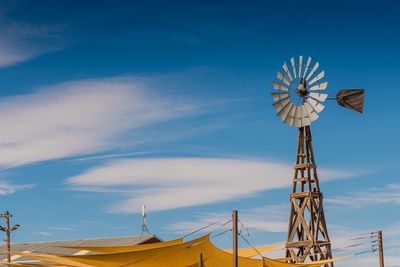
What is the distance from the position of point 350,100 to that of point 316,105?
248 cm

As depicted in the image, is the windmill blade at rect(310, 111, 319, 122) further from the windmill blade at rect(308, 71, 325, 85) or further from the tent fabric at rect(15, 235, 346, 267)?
the tent fabric at rect(15, 235, 346, 267)

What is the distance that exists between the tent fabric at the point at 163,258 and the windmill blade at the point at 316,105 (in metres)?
12.1

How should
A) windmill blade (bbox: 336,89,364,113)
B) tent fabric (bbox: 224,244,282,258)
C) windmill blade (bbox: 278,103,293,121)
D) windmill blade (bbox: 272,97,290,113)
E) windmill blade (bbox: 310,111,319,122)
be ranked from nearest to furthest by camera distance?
tent fabric (bbox: 224,244,282,258) → windmill blade (bbox: 310,111,319,122) → windmill blade (bbox: 278,103,293,121) → windmill blade (bbox: 272,97,290,113) → windmill blade (bbox: 336,89,364,113)

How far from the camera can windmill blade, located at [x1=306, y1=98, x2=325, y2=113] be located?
4478 centimetres

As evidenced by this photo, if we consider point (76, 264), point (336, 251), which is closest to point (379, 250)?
point (336, 251)

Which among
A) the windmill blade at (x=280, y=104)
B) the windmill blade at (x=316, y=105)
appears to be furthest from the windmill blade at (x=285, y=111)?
the windmill blade at (x=316, y=105)

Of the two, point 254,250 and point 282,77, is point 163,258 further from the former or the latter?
point 282,77

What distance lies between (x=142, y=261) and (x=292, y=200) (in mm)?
15596

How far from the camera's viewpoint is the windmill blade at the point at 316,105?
44781 millimetres

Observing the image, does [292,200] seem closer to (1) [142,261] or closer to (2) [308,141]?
(2) [308,141]

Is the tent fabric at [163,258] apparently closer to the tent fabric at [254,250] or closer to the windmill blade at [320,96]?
the tent fabric at [254,250]

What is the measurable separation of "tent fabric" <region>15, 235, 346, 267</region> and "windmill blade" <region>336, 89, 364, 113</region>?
1383cm

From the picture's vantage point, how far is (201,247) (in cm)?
3234

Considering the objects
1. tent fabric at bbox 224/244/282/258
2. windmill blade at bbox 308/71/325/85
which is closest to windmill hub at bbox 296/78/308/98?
windmill blade at bbox 308/71/325/85
